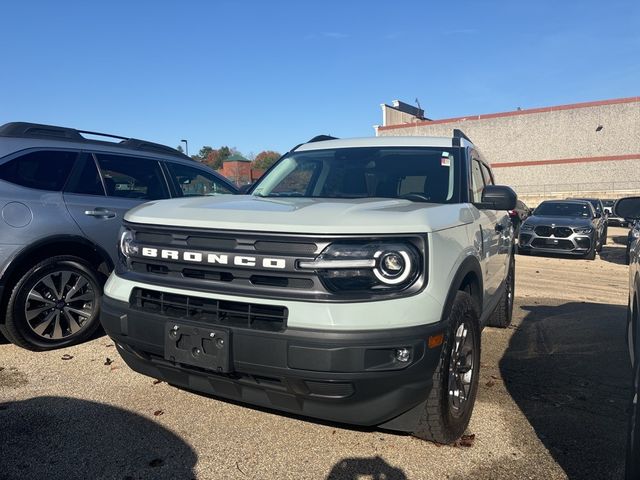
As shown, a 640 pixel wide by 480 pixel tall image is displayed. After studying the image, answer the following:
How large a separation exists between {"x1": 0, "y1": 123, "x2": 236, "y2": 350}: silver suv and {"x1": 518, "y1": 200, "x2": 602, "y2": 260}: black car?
10.7m

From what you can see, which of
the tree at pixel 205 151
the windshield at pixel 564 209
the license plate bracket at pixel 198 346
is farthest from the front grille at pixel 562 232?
the tree at pixel 205 151

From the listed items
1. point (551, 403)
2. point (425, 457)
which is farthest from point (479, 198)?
point (425, 457)

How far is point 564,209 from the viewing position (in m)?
14.1

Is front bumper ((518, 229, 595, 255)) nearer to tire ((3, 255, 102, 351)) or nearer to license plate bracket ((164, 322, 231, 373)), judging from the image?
tire ((3, 255, 102, 351))

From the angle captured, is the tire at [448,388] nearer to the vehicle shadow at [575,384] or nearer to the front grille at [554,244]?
the vehicle shadow at [575,384]

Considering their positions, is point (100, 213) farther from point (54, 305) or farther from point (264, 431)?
point (264, 431)

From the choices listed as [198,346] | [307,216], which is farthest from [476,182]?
[198,346]

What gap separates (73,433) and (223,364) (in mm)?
1307

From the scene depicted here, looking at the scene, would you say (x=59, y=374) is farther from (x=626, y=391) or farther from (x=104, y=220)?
(x=626, y=391)

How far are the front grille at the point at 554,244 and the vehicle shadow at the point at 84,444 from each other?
1171cm

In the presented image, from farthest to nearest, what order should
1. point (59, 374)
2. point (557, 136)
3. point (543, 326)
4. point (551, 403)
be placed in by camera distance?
point (557, 136) → point (543, 326) → point (59, 374) → point (551, 403)

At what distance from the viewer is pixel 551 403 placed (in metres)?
3.59

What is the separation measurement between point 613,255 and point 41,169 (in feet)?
48.0

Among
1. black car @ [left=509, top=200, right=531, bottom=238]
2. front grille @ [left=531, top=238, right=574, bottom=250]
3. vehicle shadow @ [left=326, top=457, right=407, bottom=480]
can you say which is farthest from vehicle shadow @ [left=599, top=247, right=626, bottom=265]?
vehicle shadow @ [left=326, top=457, right=407, bottom=480]
